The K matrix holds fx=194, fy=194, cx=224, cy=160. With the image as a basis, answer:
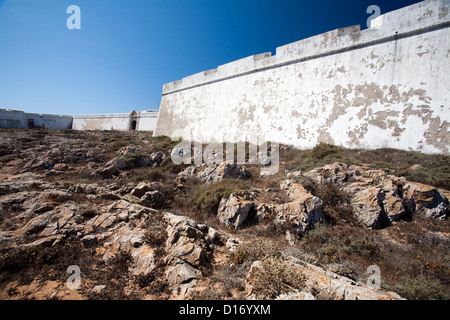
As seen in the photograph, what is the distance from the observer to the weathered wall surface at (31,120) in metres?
24.2

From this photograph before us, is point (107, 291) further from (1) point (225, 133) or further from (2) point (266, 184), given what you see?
(1) point (225, 133)

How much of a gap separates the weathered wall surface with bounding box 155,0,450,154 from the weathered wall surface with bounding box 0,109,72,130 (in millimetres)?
27113

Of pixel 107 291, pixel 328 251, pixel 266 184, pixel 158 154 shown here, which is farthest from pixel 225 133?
pixel 107 291

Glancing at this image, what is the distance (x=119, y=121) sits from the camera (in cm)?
2820

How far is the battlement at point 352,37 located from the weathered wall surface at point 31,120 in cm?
2783

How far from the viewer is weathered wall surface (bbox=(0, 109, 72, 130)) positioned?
2419 cm

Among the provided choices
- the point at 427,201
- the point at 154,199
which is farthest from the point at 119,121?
the point at 427,201

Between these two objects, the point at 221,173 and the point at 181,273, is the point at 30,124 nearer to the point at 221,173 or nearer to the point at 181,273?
the point at 221,173

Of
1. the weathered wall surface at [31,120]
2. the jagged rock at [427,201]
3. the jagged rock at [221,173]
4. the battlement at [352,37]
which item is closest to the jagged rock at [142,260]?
the jagged rock at [221,173]

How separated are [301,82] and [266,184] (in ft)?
25.4

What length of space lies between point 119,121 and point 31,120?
11163 millimetres

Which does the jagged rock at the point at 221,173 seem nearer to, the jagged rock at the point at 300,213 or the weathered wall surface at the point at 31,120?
the jagged rock at the point at 300,213

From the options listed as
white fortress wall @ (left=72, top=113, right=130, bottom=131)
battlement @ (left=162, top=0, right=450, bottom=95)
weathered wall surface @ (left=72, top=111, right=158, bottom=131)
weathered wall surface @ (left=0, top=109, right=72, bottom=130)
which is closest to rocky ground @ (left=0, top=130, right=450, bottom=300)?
battlement @ (left=162, top=0, right=450, bottom=95)

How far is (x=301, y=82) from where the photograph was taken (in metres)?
11.4
